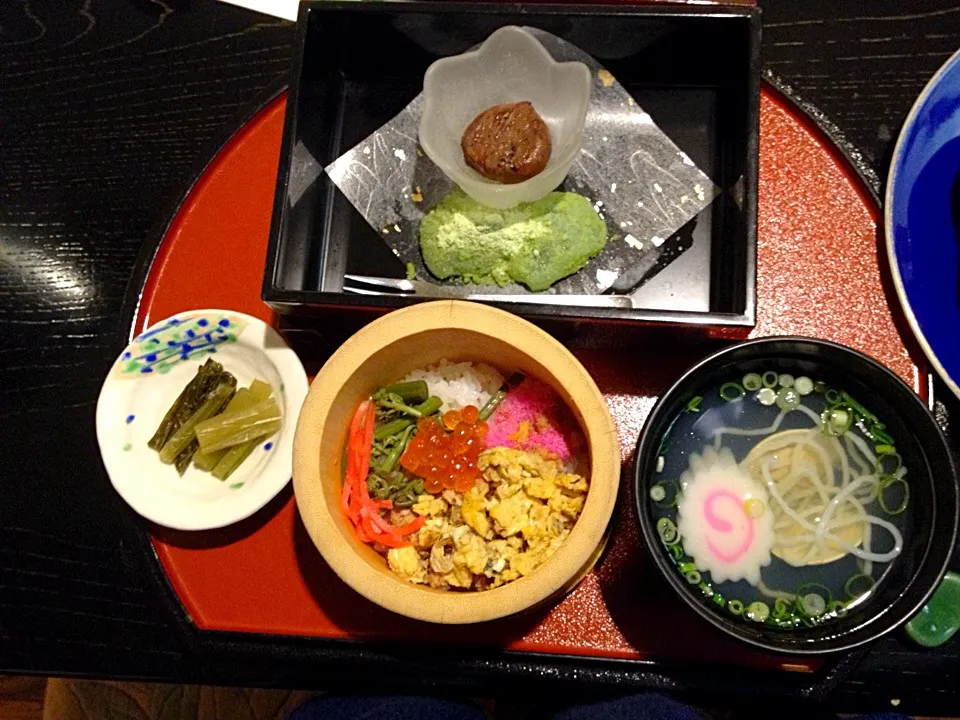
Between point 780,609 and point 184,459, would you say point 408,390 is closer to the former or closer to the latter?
point 184,459

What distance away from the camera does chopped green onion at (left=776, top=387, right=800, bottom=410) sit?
1.24 m

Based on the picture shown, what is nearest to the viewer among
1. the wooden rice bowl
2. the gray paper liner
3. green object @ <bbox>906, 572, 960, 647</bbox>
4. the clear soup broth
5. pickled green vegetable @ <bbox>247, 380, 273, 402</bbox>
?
the wooden rice bowl

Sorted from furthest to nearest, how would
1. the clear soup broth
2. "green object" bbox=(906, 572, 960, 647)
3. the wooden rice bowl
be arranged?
1. "green object" bbox=(906, 572, 960, 647)
2. the clear soup broth
3. the wooden rice bowl

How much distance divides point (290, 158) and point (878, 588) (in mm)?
1300

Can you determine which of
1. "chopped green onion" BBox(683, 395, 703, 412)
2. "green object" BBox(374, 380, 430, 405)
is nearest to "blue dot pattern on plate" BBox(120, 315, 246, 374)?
"green object" BBox(374, 380, 430, 405)

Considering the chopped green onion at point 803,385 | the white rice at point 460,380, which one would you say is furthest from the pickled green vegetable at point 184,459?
the chopped green onion at point 803,385

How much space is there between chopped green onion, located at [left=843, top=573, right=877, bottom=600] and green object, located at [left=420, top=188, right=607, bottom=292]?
77 centimetres

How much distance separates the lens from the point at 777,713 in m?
1.39

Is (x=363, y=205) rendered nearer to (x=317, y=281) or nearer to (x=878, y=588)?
(x=317, y=281)

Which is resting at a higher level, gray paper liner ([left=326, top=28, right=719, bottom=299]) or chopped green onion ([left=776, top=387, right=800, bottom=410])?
gray paper liner ([left=326, top=28, right=719, bottom=299])

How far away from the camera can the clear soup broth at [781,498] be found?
1185 mm

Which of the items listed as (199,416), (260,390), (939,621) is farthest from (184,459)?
(939,621)

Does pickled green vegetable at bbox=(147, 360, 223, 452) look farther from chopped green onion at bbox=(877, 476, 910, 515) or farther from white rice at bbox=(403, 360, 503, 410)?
chopped green onion at bbox=(877, 476, 910, 515)

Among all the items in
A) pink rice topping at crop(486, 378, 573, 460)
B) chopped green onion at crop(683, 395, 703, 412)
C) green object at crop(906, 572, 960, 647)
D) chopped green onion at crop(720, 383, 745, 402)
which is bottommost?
green object at crop(906, 572, 960, 647)
